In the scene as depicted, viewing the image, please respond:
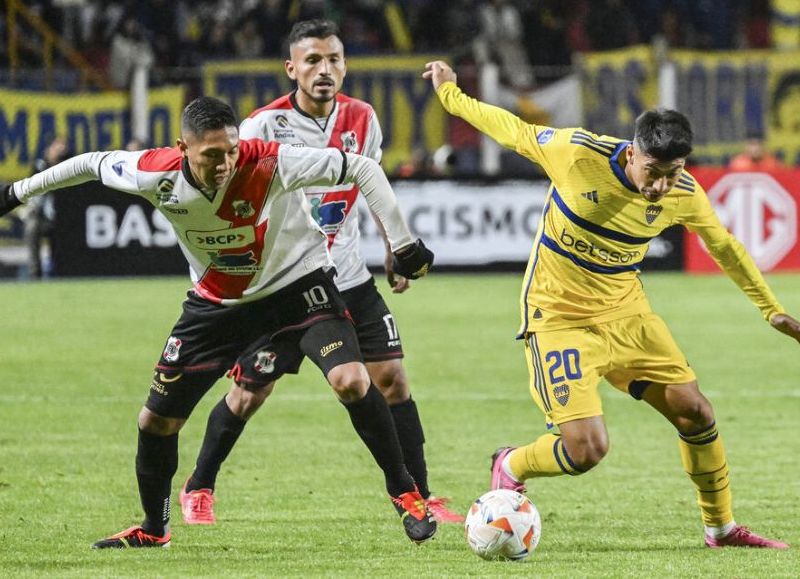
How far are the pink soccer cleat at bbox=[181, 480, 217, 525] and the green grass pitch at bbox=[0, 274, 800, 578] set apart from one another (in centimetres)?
9

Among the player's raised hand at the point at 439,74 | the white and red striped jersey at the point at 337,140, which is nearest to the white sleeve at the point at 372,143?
the white and red striped jersey at the point at 337,140

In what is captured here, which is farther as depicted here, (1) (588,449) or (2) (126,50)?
(2) (126,50)

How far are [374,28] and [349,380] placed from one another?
736 inches

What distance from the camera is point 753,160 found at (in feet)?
68.0

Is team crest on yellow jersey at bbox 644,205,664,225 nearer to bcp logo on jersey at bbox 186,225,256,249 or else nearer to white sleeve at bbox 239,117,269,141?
bcp logo on jersey at bbox 186,225,256,249

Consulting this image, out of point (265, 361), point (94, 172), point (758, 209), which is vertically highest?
point (94, 172)

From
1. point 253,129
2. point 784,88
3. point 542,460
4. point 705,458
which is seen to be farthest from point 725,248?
point 784,88

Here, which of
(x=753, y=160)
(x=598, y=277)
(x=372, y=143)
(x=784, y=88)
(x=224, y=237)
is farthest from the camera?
(x=784, y=88)

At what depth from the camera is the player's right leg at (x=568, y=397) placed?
6281 mm

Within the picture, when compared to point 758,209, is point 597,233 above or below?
above

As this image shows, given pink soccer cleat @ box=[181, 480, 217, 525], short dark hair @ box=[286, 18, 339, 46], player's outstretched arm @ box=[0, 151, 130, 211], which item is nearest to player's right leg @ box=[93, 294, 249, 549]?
pink soccer cleat @ box=[181, 480, 217, 525]

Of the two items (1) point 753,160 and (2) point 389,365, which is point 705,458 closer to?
(2) point 389,365

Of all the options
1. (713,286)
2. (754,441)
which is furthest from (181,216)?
(713,286)

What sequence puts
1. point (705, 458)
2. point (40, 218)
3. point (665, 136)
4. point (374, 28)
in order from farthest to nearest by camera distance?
point (374, 28)
point (40, 218)
point (705, 458)
point (665, 136)
